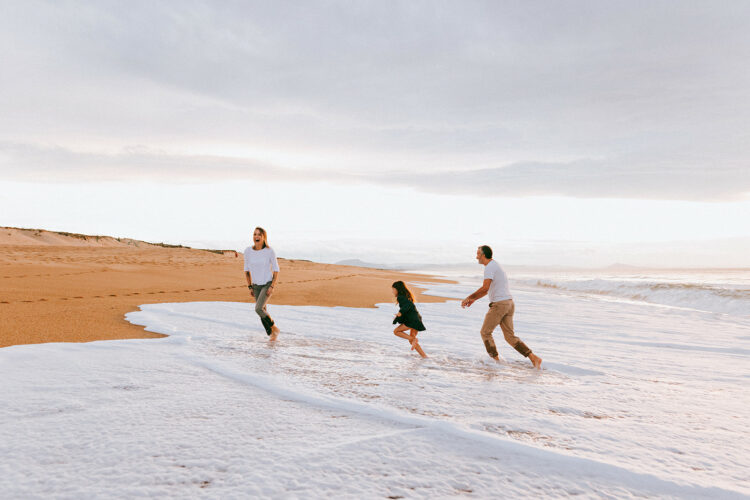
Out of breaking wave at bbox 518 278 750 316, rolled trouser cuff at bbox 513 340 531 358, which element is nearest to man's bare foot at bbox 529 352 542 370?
rolled trouser cuff at bbox 513 340 531 358

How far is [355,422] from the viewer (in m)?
4.03

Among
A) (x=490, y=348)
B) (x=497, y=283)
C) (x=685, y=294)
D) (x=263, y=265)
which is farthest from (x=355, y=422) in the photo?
(x=685, y=294)

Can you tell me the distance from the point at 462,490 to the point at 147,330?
25.4ft

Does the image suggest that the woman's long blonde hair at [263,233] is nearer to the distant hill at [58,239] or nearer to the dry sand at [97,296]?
the dry sand at [97,296]

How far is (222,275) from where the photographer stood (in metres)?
23.6

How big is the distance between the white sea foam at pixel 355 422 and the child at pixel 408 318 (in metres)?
0.29

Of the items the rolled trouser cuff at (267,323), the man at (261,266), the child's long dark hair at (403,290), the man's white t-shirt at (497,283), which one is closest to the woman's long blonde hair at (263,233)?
the man at (261,266)

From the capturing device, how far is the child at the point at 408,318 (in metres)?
7.84

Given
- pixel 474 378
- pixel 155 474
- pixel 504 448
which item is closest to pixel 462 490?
pixel 504 448

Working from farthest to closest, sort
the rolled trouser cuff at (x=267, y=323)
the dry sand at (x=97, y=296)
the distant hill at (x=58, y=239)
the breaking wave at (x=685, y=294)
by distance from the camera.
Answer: the distant hill at (x=58, y=239) → the breaking wave at (x=685, y=294) → the rolled trouser cuff at (x=267, y=323) → the dry sand at (x=97, y=296)

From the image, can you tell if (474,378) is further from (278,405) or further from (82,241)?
(82,241)

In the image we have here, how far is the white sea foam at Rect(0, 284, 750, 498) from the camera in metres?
2.93

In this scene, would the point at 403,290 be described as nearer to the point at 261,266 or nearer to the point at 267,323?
the point at 267,323

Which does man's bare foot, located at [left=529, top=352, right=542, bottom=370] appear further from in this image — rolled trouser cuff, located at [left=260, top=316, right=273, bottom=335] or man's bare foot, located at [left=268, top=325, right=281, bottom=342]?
→ rolled trouser cuff, located at [left=260, top=316, right=273, bottom=335]
